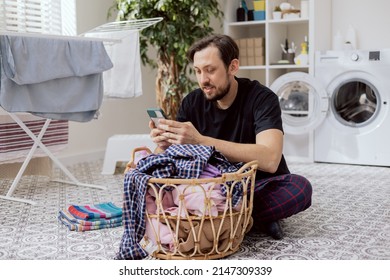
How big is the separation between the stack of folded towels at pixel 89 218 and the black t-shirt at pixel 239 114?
0.51 meters

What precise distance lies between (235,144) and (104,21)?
266 cm

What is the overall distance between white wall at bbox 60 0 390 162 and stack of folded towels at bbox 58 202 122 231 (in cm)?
162

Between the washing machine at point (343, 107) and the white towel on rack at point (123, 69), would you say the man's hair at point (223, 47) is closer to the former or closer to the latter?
the white towel on rack at point (123, 69)

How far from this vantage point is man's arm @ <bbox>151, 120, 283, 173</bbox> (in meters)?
1.80

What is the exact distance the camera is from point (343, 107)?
12.9 ft

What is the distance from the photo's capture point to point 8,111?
2527 mm

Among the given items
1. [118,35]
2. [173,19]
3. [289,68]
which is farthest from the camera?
[289,68]

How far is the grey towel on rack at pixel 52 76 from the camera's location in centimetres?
251

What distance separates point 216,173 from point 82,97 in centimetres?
126

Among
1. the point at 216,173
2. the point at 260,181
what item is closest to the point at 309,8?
the point at 260,181

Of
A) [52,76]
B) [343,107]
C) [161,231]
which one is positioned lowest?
[161,231]

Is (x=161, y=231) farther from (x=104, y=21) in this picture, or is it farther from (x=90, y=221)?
(x=104, y=21)

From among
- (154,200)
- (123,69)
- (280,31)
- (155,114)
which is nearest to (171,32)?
(123,69)

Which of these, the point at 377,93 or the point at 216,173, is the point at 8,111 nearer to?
the point at 216,173
